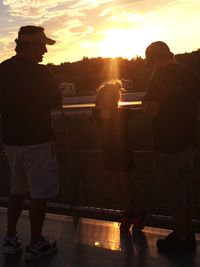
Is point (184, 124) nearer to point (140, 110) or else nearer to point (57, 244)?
point (140, 110)

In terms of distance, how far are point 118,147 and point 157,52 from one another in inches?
44.1

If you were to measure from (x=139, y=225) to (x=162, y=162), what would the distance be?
0.91 metres

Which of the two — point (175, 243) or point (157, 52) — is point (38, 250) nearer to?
point (175, 243)

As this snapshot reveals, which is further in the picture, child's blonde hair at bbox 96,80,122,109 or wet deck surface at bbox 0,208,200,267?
child's blonde hair at bbox 96,80,122,109

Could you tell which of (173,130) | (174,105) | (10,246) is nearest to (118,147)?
(173,130)

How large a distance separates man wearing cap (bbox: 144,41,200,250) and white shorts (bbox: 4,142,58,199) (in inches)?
33.1

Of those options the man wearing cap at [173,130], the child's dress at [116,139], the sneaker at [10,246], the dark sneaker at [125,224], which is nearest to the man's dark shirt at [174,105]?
the man wearing cap at [173,130]

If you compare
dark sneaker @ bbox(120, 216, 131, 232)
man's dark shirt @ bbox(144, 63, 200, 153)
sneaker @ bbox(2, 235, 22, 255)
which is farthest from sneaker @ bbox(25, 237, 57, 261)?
man's dark shirt @ bbox(144, 63, 200, 153)

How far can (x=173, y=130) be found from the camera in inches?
164

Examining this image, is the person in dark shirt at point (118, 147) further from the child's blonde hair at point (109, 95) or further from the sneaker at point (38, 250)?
the sneaker at point (38, 250)

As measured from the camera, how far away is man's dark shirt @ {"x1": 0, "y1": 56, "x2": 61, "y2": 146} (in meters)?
4.16

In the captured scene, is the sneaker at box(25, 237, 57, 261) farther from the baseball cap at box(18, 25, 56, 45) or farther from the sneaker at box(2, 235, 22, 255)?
the baseball cap at box(18, 25, 56, 45)

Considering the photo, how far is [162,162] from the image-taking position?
4293 mm

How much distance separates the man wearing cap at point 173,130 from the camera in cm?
405
